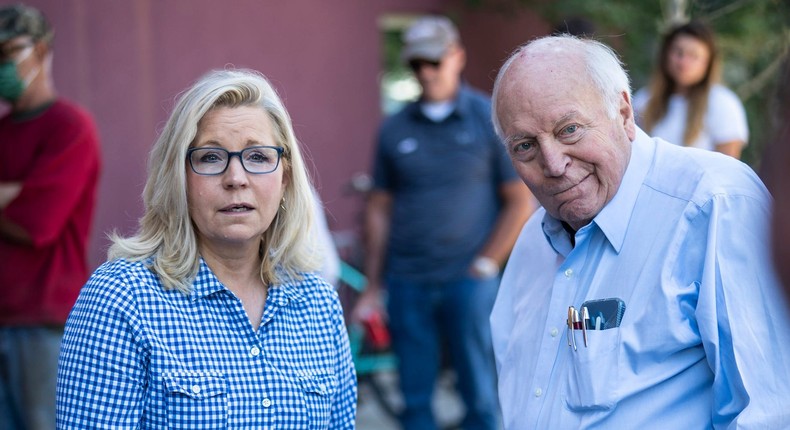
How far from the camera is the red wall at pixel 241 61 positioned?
6.44 m

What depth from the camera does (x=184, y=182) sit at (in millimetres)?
2791

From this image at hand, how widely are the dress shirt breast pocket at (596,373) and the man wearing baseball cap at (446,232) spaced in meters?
2.88

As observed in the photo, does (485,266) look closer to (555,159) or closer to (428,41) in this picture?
(428,41)

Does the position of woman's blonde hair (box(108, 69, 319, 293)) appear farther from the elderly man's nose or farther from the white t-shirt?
the white t-shirt

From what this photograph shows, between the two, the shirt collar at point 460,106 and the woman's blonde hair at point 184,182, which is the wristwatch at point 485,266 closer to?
the shirt collar at point 460,106

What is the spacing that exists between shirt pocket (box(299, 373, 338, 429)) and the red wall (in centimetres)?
298

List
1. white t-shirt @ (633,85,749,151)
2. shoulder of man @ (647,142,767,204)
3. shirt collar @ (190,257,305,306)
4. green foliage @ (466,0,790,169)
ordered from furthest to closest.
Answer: green foliage @ (466,0,790,169) → white t-shirt @ (633,85,749,151) → shirt collar @ (190,257,305,306) → shoulder of man @ (647,142,767,204)

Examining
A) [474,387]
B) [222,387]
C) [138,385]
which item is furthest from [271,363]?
Answer: [474,387]

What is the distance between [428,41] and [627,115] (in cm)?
302

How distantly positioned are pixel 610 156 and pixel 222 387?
3.77 feet

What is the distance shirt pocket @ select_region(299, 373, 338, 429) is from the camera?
284cm

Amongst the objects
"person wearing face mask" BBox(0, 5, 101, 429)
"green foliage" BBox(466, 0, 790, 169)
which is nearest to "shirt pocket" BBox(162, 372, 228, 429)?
"person wearing face mask" BBox(0, 5, 101, 429)

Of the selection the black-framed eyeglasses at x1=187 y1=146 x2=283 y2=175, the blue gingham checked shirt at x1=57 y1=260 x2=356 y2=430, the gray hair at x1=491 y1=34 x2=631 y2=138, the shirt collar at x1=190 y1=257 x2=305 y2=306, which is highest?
the gray hair at x1=491 y1=34 x2=631 y2=138

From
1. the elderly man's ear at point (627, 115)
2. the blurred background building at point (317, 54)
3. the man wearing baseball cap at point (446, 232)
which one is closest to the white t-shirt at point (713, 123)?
the blurred background building at point (317, 54)
